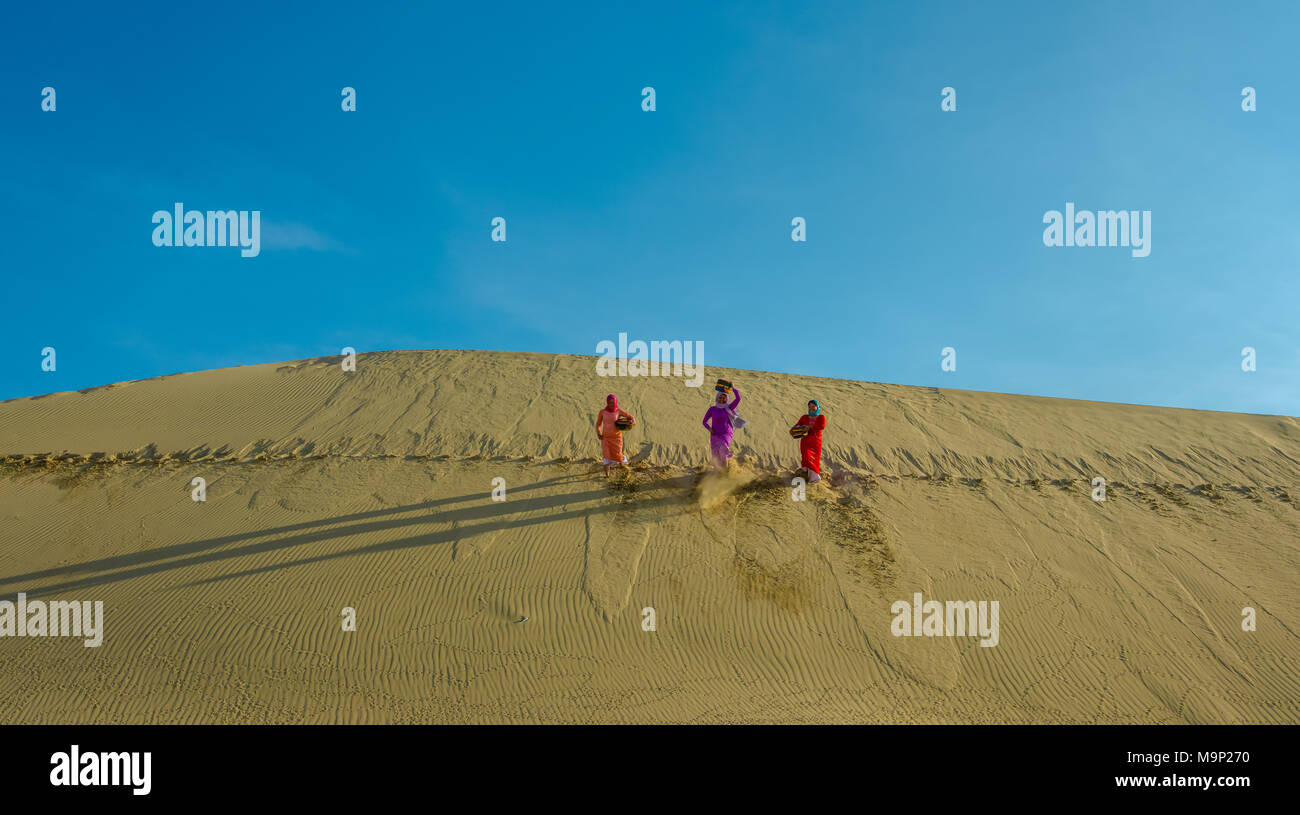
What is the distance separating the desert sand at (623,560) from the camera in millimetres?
9883

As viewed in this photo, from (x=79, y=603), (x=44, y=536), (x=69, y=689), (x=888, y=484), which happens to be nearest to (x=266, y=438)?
(x=44, y=536)

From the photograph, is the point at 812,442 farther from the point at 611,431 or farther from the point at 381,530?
the point at 381,530

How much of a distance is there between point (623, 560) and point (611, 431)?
2724 millimetres

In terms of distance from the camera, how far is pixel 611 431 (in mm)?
14195

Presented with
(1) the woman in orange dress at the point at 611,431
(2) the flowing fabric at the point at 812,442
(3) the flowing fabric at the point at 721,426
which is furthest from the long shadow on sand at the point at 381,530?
(2) the flowing fabric at the point at 812,442

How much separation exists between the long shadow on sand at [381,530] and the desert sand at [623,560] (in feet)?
0.24

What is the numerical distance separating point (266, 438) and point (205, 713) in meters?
9.44

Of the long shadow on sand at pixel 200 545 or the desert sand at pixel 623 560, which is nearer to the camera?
the desert sand at pixel 623 560

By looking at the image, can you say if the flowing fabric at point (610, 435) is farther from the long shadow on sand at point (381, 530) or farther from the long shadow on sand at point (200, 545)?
the long shadow on sand at point (200, 545)

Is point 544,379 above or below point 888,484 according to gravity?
above

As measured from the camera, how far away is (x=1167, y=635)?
38.2 ft

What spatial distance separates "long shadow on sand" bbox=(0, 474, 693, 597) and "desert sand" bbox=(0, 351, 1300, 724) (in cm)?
7

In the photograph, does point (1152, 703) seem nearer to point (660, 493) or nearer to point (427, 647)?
point (660, 493)

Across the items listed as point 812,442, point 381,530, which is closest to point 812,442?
point 812,442
